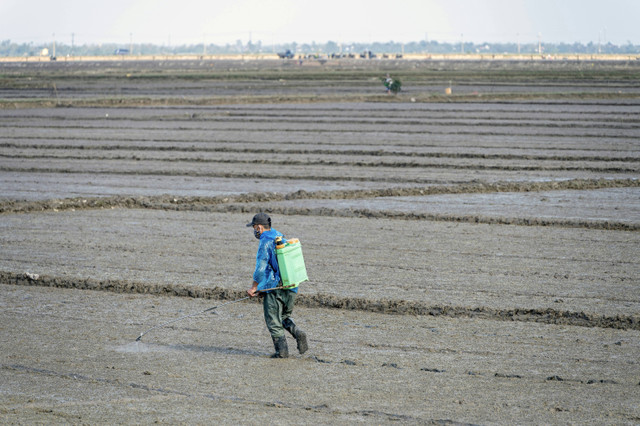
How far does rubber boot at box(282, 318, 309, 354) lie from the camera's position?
861 centimetres

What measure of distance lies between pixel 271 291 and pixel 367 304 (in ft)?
7.78

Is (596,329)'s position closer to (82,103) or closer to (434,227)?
(434,227)

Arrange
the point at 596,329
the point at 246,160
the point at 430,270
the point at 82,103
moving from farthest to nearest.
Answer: the point at 82,103 < the point at 246,160 < the point at 430,270 < the point at 596,329

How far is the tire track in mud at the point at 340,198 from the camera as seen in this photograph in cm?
1588

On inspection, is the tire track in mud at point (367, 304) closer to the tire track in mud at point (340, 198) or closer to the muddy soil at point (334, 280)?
the muddy soil at point (334, 280)

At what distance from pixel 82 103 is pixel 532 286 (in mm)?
34544

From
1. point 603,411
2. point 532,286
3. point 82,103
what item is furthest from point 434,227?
point 82,103

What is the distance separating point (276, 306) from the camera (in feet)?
28.0

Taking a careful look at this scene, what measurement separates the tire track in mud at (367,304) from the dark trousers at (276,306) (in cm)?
214

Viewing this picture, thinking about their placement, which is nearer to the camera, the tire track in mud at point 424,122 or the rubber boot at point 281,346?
the rubber boot at point 281,346

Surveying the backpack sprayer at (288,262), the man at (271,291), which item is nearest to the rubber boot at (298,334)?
the man at (271,291)

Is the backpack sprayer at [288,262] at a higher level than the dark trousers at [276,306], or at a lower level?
higher

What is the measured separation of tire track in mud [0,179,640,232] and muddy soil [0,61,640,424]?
0.06 m

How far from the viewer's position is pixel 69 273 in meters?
12.1
